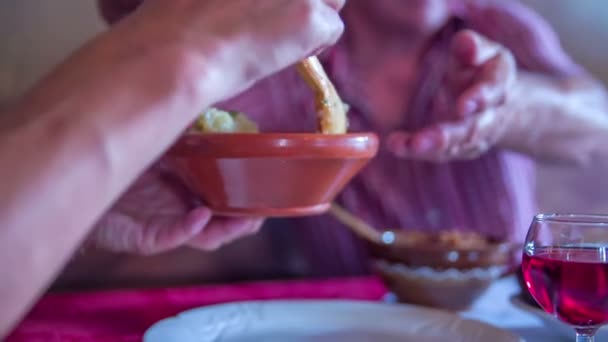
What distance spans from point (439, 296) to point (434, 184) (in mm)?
560

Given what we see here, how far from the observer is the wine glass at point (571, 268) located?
526 millimetres

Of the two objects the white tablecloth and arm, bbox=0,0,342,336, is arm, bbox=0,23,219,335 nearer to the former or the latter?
arm, bbox=0,0,342,336

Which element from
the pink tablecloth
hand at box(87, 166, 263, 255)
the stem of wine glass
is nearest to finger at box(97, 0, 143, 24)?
hand at box(87, 166, 263, 255)

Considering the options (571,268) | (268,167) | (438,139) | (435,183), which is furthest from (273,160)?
(435,183)

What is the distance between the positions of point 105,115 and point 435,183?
1053 mm

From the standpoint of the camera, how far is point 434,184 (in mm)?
1307

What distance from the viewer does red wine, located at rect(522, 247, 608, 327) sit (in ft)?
1.72

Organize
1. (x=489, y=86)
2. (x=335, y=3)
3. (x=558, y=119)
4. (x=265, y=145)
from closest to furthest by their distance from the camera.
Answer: (x=335, y=3) < (x=265, y=145) < (x=489, y=86) < (x=558, y=119)

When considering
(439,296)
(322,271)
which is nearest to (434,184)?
(322,271)

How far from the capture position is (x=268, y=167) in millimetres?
574

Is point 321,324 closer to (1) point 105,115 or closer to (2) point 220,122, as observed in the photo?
(2) point 220,122

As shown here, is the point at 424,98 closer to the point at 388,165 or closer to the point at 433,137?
the point at 388,165

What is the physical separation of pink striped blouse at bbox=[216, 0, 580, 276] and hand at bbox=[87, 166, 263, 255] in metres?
0.55

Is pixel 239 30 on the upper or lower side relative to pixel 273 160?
upper
